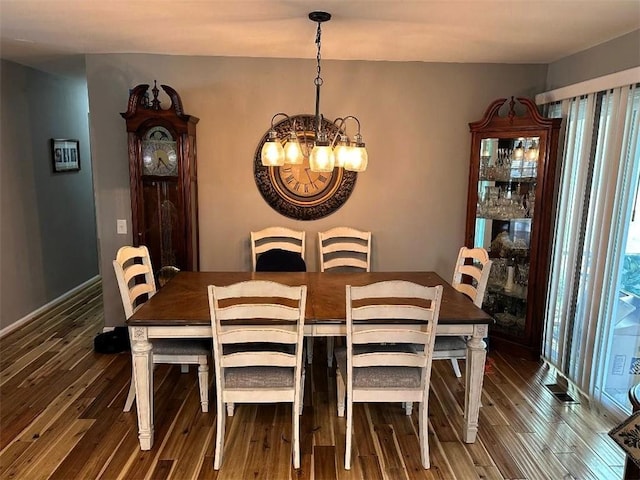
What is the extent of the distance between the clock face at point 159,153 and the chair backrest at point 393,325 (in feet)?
7.09

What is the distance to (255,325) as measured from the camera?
242 centimetres

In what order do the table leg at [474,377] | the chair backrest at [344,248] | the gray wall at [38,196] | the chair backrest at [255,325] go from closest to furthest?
the chair backrest at [255,325], the table leg at [474,377], the chair backrest at [344,248], the gray wall at [38,196]

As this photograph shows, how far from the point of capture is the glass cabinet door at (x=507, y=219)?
3688 millimetres

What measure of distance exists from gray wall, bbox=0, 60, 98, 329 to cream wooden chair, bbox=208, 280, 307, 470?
2919 millimetres

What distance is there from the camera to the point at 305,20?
2.73m

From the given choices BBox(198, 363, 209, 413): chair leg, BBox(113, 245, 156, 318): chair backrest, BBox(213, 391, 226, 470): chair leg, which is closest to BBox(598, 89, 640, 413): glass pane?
BBox(213, 391, 226, 470): chair leg

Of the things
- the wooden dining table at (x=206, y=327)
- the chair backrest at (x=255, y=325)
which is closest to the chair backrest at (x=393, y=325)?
the wooden dining table at (x=206, y=327)

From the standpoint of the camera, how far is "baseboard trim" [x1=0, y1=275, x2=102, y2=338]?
13.7 feet

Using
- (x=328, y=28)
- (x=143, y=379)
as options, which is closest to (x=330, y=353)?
(x=143, y=379)

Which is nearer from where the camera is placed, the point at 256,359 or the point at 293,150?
the point at 256,359

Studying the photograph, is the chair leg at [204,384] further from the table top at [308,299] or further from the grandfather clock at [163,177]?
the grandfather clock at [163,177]

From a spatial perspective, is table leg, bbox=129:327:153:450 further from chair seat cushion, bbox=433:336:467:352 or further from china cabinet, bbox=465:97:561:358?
china cabinet, bbox=465:97:561:358

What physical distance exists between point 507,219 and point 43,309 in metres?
4.57

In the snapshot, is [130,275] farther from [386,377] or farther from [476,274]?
[476,274]
